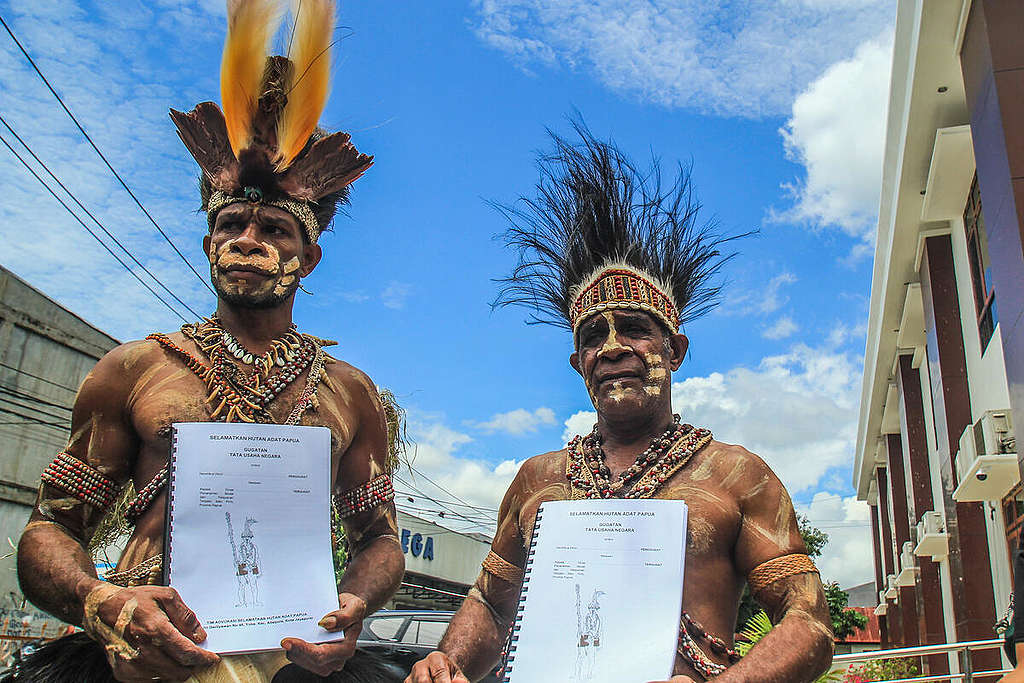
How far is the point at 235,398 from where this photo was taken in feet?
7.89

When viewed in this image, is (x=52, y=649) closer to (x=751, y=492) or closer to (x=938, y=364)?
(x=751, y=492)

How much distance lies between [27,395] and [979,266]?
1404cm

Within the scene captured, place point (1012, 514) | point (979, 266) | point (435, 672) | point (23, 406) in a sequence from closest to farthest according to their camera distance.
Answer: point (435, 672), point (1012, 514), point (979, 266), point (23, 406)

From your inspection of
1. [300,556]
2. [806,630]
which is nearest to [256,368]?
[300,556]

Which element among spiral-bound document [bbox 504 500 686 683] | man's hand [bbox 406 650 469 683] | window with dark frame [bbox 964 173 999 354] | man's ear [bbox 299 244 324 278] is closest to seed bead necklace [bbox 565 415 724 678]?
spiral-bound document [bbox 504 500 686 683]

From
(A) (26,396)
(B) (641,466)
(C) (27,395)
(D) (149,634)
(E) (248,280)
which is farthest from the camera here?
(C) (27,395)

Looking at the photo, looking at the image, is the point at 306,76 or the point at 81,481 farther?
the point at 306,76

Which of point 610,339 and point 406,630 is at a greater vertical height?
point 610,339

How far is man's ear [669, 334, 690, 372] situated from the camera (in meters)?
2.65

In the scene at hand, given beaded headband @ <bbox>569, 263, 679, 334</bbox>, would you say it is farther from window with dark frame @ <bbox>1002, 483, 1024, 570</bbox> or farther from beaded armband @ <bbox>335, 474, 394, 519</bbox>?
window with dark frame @ <bbox>1002, 483, 1024, 570</bbox>

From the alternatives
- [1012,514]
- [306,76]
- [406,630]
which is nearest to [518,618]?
[306,76]

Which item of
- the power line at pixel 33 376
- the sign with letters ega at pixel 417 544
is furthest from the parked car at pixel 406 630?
the sign with letters ega at pixel 417 544

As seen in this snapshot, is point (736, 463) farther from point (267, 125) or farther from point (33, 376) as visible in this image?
point (33, 376)

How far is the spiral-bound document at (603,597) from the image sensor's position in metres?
2.01
